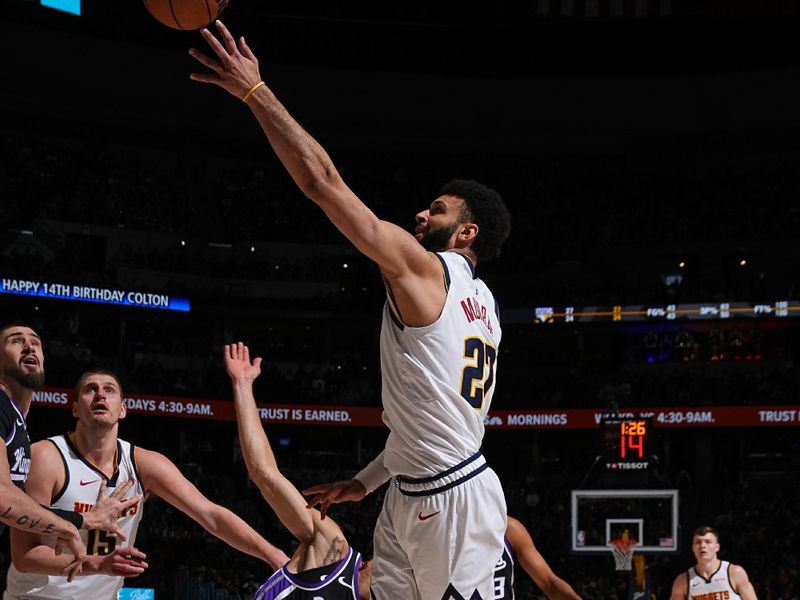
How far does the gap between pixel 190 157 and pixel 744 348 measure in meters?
17.5

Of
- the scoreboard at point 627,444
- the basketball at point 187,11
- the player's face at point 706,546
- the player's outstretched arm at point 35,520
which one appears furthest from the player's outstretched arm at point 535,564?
the scoreboard at point 627,444

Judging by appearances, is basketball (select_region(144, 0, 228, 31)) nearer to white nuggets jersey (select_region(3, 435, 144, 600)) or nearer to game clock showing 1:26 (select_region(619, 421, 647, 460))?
white nuggets jersey (select_region(3, 435, 144, 600))

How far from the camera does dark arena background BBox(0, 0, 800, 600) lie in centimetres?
2783

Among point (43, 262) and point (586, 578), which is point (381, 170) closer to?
point (43, 262)

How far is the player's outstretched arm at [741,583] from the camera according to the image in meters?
10.2

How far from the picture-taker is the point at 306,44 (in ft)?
106

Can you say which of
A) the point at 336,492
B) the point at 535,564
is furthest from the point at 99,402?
the point at 535,564

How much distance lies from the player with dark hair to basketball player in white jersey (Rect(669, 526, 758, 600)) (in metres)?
6.70

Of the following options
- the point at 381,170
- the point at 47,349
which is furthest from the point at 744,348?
the point at 47,349

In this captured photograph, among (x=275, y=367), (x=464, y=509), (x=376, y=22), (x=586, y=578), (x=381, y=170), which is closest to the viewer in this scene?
(x=464, y=509)

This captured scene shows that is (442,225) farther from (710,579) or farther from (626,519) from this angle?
(626,519)

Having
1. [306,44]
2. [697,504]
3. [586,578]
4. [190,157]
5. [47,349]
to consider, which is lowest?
[586,578]

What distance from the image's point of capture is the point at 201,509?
5457 mm

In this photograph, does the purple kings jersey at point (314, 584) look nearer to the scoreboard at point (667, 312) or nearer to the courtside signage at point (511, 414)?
the courtside signage at point (511, 414)
